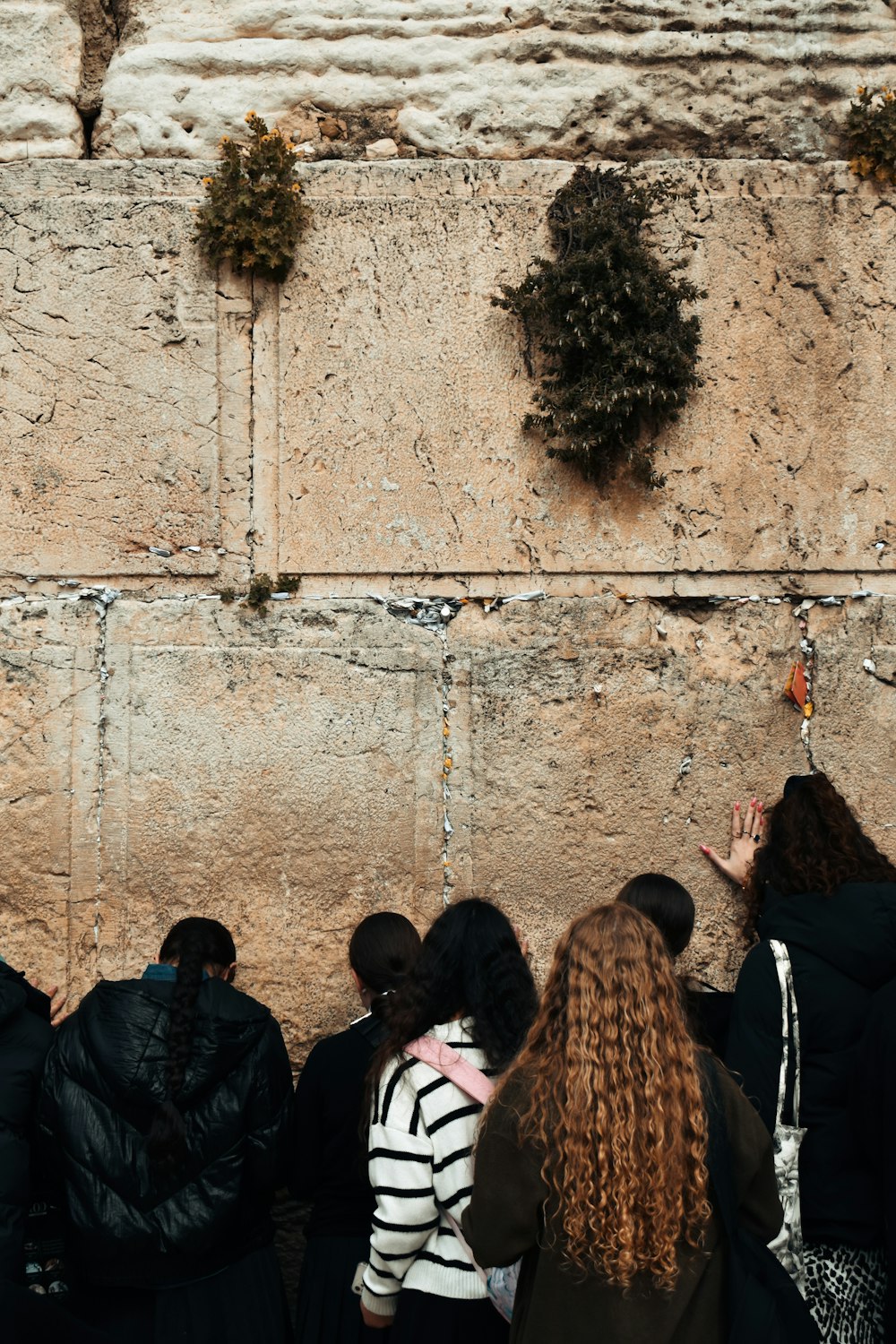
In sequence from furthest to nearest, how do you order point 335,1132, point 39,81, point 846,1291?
point 39,81 < point 335,1132 < point 846,1291

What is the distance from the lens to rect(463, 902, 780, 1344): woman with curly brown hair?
2.12m

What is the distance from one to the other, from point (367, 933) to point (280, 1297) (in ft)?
3.15

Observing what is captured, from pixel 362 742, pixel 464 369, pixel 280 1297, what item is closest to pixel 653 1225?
pixel 280 1297

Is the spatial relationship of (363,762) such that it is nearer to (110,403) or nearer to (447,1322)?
(110,403)

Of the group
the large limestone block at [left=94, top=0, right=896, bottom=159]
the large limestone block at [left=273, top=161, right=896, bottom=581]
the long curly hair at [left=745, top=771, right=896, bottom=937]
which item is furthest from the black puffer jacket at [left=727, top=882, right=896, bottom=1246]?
the large limestone block at [left=94, top=0, right=896, bottom=159]

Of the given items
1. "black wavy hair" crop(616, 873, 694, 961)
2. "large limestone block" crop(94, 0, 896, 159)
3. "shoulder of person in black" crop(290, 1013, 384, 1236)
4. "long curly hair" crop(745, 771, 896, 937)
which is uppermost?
"large limestone block" crop(94, 0, 896, 159)

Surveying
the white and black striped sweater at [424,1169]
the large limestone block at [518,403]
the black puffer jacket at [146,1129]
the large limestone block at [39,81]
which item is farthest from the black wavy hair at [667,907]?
the large limestone block at [39,81]

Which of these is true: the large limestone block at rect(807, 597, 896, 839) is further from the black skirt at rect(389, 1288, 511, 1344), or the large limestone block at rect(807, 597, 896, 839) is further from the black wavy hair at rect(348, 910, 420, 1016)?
the black skirt at rect(389, 1288, 511, 1344)

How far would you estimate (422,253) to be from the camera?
164 inches

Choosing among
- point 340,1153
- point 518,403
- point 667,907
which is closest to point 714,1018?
point 667,907

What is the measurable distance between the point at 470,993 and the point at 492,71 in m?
3.25

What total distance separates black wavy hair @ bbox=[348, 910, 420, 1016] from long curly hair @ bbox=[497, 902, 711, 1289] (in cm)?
85

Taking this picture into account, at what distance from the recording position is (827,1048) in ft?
9.66

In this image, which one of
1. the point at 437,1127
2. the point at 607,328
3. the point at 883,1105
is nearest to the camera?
the point at 437,1127
